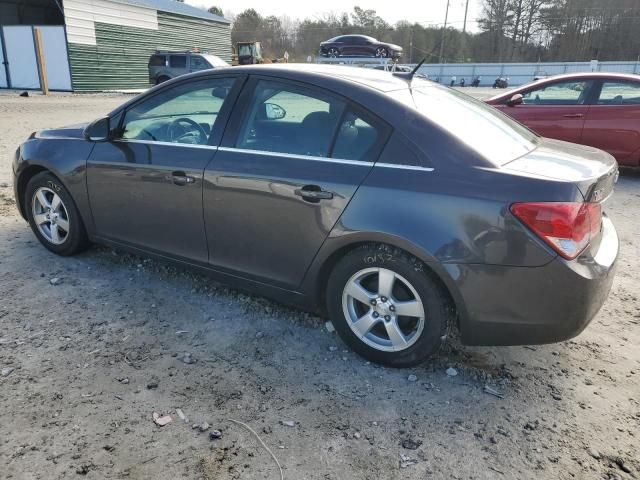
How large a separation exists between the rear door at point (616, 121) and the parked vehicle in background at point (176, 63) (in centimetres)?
1820

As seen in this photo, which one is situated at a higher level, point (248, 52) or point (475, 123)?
point (248, 52)

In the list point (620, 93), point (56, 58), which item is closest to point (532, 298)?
point (620, 93)

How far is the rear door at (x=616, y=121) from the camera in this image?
23.9 feet

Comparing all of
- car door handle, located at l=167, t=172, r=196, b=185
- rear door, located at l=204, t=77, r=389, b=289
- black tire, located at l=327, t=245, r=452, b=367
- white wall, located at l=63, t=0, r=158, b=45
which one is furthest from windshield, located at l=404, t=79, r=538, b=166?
white wall, located at l=63, t=0, r=158, b=45

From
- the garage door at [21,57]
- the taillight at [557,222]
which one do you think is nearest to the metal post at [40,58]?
the garage door at [21,57]

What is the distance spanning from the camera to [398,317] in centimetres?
287

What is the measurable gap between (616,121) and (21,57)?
82.4 ft

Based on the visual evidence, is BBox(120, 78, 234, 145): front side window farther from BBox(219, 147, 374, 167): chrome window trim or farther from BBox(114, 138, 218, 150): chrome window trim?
BBox(219, 147, 374, 167): chrome window trim

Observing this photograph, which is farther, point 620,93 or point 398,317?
point 620,93

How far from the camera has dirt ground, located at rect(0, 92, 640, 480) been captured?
2.25 meters

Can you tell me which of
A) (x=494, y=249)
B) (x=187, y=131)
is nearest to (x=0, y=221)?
(x=187, y=131)

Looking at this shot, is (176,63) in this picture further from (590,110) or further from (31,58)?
(590,110)

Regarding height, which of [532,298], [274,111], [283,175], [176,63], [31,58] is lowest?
[532,298]

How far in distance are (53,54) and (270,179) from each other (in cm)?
2465
